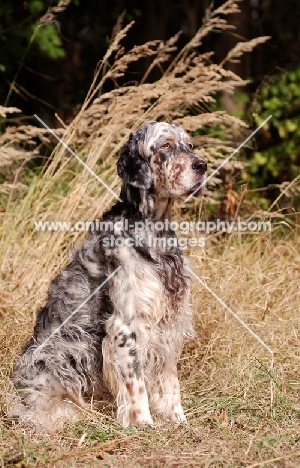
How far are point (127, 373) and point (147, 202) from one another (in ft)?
2.80

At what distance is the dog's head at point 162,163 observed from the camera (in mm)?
3590

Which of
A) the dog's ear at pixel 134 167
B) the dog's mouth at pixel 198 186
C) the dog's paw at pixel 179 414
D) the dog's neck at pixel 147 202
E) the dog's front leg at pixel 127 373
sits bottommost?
the dog's paw at pixel 179 414

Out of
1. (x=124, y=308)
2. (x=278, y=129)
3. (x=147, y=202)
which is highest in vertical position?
(x=147, y=202)

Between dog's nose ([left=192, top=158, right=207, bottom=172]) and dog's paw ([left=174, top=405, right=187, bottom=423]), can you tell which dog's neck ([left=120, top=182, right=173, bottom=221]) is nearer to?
dog's nose ([left=192, top=158, right=207, bottom=172])

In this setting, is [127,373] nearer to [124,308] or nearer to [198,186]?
[124,308]

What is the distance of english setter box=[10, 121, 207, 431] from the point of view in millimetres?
3514

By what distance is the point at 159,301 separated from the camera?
11.6 ft

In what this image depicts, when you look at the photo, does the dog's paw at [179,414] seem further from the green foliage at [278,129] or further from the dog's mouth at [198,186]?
the green foliage at [278,129]

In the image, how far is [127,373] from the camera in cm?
351

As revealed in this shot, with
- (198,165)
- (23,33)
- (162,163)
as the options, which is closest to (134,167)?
(162,163)

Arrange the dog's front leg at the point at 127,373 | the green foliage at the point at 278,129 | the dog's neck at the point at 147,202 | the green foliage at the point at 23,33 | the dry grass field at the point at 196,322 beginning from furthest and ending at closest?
1. the green foliage at the point at 278,129
2. the green foliage at the point at 23,33
3. the dog's neck at the point at 147,202
4. the dog's front leg at the point at 127,373
5. the dry grass field at the point at 196,322

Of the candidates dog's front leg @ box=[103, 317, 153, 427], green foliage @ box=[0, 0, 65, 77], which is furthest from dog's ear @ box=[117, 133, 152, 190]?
green foliage @ box=[0, 0, 65, 77]

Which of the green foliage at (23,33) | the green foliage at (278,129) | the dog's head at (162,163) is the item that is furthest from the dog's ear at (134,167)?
the green foliage at (278,129)

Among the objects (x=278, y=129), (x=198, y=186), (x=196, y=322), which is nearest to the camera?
(x=198, y=186)
